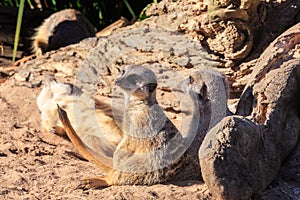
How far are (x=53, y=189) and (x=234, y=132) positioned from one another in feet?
3.52

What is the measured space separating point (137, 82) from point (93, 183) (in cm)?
60

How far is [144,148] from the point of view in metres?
3.91

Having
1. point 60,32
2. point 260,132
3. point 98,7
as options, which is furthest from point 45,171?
point 98,7

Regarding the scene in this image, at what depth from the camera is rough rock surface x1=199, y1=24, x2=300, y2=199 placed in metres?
3.47

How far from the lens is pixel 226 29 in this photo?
5.06 meters

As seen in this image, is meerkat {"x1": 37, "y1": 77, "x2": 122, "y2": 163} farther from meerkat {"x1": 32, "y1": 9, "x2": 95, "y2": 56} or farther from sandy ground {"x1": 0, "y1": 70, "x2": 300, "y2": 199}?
meerkat {"x1": 32, "y1": 9, "x2": 95, "y2": 56}

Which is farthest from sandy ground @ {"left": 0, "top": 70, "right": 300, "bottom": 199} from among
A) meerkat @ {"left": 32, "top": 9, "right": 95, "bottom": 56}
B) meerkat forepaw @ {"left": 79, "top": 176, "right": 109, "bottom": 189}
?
meerkat @ {"left": 32, "top": 9, "right": 95, "bottom": 56}

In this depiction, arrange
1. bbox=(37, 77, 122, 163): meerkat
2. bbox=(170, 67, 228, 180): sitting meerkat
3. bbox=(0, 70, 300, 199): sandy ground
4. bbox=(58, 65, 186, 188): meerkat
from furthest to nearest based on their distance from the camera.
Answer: bbox=(37, 77, 122, 163): meerkat
bbox=(170, 67, 228, 180): sitting meerkat
bbox=(58, 65, 186, 188): meerkat
bbox=(0, 70, 300, 199): sandy ground

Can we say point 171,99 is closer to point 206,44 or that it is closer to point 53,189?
point 206,44

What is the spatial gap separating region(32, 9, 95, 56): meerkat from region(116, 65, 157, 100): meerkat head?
3.97 metres

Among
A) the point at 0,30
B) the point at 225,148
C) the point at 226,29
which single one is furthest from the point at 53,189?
the point at 0,30

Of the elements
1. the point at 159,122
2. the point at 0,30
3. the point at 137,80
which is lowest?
the point at 0,30

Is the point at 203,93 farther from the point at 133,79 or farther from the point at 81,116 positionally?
the point at 81,116

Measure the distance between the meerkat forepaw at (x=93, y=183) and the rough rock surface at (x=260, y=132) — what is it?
0.67 meters
